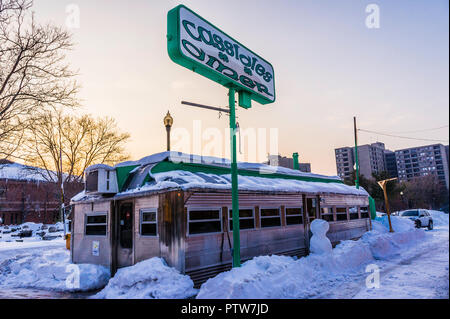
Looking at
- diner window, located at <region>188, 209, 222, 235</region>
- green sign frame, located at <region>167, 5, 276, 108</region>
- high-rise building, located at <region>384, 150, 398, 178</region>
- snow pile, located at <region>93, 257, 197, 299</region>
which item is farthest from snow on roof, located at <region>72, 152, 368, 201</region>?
high-rise building, located at <region>384, 150, 398, 178</region>

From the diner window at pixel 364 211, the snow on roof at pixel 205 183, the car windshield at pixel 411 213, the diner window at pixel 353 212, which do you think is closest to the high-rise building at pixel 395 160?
the car windshield at pixel 411 213

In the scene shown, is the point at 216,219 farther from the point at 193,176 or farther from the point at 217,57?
the point at 217,57

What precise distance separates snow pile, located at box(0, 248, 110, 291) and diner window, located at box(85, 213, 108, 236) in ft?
4.36

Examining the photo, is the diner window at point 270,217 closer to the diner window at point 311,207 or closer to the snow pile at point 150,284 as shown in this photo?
the diner window at point 311,207

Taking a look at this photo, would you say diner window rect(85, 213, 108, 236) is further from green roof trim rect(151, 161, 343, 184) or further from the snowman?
the snowman

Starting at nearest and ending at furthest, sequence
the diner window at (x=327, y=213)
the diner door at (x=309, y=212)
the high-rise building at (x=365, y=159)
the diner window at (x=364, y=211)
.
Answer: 1. the diner door at (x=309, y=212)
2. the diner window at (x=327, y=213)
3. the diner window at (x=364, y=211)
4. the high-rise building at (x=365, y=159)

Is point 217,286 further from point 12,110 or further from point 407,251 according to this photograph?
point 12,110

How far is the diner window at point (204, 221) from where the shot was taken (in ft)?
32.8

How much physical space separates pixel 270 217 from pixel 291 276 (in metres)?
4.33

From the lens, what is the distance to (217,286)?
7707 millimetres

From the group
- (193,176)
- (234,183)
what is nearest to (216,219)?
(193,176)

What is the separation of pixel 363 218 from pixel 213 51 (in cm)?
1637

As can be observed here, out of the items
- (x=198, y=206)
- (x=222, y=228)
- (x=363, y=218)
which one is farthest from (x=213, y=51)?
(x=363, y=218)

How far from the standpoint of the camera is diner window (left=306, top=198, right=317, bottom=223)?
50.7ft
